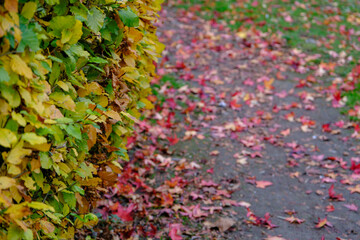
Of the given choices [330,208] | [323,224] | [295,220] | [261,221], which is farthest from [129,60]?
[330,208]

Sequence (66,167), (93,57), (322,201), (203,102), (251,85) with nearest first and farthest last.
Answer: (66,167)
(93,57)
(322,201)
(203,102)
(251,85)

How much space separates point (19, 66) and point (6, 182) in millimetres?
464

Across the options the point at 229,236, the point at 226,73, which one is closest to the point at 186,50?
the point at 226,73

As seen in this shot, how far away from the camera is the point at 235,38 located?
769cm

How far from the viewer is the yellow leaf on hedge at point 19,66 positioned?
1445 millimetres

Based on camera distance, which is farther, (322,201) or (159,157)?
(159,157)

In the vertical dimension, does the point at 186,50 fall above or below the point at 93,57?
below

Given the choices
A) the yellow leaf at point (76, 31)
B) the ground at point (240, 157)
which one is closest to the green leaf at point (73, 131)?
the yellow leaf at point (76, 31)

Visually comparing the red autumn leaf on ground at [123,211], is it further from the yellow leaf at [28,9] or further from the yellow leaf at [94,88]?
the yellow leaf at [28,9]

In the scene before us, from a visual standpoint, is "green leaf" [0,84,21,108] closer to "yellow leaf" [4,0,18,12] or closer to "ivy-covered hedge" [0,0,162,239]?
"ivy-covered hedge" [0,0,162,239]

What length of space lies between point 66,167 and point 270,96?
4.45 meters

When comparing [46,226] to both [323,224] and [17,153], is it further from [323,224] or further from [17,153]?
[323,224]

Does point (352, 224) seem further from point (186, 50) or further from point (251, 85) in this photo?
point (186, 50)

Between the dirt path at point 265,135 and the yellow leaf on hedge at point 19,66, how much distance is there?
7.74ft
